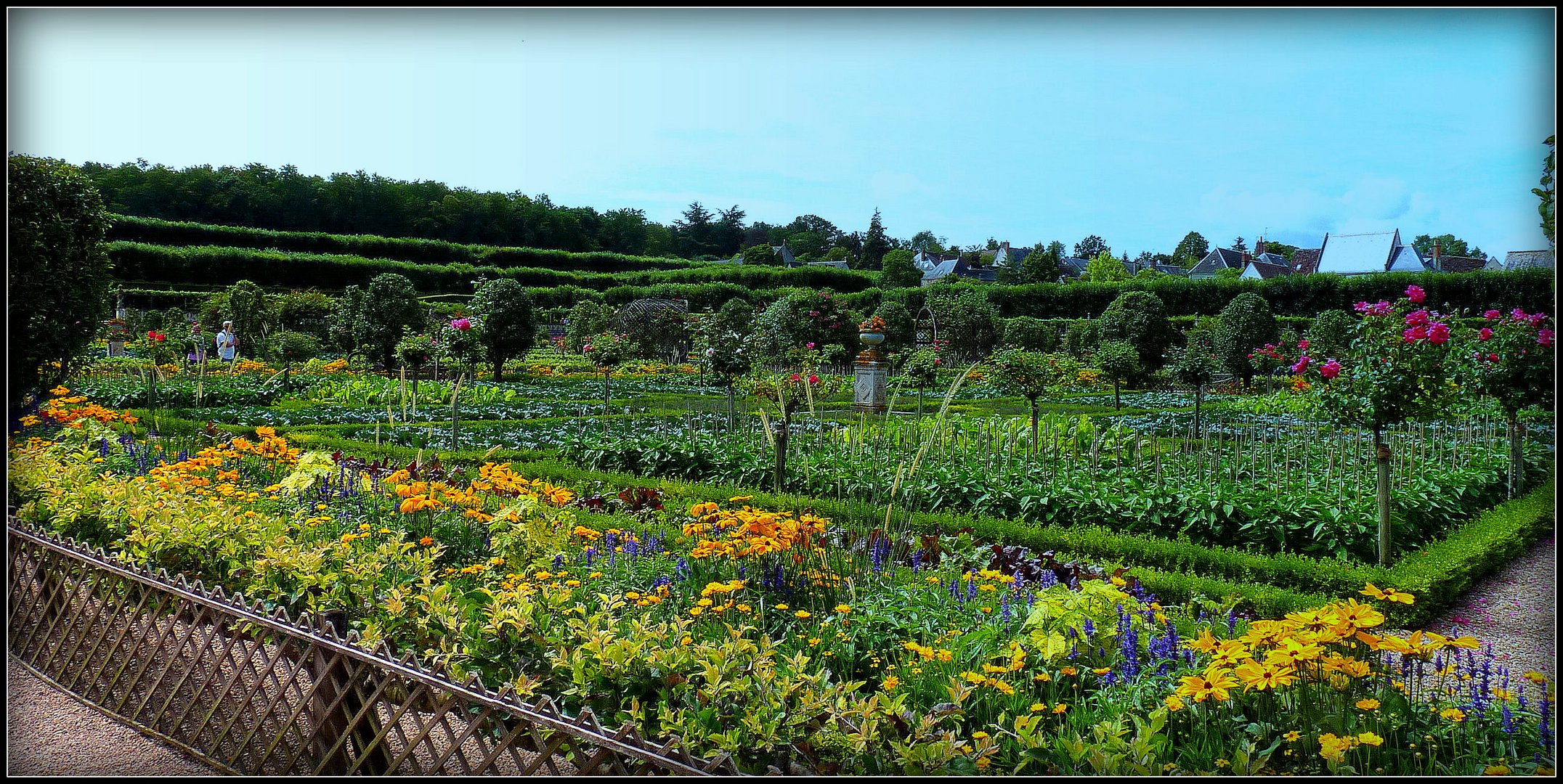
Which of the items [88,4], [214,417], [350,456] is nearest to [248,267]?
[214,417]

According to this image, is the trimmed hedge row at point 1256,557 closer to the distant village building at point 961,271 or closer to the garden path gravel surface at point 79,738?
the garden path gravel surface at point 79,738

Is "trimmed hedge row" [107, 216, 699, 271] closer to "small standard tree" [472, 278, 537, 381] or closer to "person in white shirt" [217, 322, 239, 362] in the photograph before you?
"person in white shirt" [217, 322, 239, 362]

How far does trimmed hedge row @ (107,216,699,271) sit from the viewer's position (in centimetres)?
3378

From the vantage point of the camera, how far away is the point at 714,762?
5.24 feet

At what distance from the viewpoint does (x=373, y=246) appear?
37.9 meters

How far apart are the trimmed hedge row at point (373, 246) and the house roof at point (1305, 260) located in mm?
30786

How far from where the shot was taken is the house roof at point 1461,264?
25188 mm

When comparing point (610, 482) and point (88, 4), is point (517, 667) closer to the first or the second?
point (88, 4)

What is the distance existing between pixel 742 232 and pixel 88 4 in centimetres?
5556

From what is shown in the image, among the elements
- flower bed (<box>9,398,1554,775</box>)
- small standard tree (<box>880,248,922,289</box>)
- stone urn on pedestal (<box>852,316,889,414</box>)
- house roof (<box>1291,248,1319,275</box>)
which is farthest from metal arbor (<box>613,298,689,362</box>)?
house roof (<box>1291,248,1319,275</box>)

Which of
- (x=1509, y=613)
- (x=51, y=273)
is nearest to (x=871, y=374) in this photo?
(x=1509, y=613)

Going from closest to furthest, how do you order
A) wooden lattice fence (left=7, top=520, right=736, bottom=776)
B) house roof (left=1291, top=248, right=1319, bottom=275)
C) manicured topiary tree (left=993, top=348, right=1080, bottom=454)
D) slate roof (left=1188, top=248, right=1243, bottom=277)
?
wooden lattice fence (left=7, top=520, right=736, bottom=776) → manicured topiary tree (left=993, top=348, right=1080, bottom=454) → house roof (left=1291, top=248, right=1319, bottom=275) → slate roof (left=1188, top=248, right=1243, bottom=277)

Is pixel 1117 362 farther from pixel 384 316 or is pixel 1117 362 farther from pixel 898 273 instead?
pixel 898 273

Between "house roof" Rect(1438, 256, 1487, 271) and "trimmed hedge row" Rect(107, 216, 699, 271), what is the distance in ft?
106
